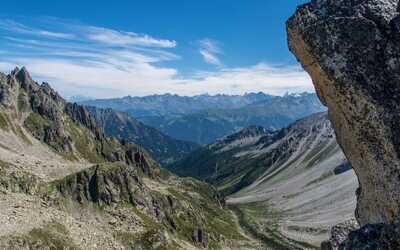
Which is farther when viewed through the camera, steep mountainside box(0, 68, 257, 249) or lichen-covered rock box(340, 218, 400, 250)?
steep mountainside box(0, 68, 257, 249)

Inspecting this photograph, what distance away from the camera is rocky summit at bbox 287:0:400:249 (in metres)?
19.2

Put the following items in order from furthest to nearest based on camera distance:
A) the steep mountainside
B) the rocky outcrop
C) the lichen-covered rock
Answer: the steep mountainside < the rocky outcrop < the lichen-covered rock

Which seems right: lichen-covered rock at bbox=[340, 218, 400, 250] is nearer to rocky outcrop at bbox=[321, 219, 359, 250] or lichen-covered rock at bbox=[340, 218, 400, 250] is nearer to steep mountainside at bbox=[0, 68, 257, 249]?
rocky outcrop at bbox=[321, 219, 359, 250]

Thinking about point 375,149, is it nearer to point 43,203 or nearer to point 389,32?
point 389,32

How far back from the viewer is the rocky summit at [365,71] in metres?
19.2

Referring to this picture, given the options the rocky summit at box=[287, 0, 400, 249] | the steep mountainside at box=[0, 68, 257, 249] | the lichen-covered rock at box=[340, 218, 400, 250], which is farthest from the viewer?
the steep mountainside at box=[0, 68, 257, 249]

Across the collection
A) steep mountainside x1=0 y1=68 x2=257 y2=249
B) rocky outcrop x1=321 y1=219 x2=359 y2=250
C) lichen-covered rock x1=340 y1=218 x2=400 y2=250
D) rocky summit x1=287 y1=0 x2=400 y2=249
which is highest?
rocky summit x1=287 y1=0 x2=400 y2=249

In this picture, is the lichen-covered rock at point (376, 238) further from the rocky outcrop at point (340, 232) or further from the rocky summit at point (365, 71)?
the rocky outcrop at point (340, 232)

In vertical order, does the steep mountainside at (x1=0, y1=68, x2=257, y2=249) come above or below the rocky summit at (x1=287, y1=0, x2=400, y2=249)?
below

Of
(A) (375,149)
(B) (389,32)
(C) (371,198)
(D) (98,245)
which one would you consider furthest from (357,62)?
(D) (98,245)

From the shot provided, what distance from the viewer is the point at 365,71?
1948 centimetres

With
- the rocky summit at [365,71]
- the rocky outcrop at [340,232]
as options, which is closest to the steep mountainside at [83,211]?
the rocky outcrop at [340,232]

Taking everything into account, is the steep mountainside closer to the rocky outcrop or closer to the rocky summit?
the rocky outcrop

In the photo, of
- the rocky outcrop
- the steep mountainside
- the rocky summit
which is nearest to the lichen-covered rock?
the rocky summit
